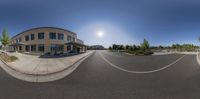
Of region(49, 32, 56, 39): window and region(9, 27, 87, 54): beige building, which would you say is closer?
region(9, 27, 87, 54): beige building

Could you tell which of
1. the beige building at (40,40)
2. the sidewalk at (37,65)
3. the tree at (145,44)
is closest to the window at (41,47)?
the beige building at (40,40)

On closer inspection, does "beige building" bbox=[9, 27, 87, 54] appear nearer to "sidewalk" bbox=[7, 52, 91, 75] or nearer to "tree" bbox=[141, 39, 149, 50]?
"sidewalk" bbox=[7, 52, 91, 75]

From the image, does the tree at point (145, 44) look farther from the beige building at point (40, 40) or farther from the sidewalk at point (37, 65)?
the sidewalk at point (37, 65)

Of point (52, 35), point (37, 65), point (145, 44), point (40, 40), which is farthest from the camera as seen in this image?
Answer: point (145, 44)

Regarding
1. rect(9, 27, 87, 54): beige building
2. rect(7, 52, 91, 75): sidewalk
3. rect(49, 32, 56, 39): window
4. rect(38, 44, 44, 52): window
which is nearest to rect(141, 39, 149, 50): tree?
rect(9, 27, 87, 54): beige building

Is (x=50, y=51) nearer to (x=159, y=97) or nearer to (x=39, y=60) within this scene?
(x=39, y=60)

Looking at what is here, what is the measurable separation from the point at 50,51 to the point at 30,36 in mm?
2346

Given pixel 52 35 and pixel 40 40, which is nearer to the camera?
pixel 40 40

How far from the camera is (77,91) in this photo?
499cm

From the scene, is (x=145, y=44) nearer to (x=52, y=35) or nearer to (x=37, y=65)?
(x=52, y=35)

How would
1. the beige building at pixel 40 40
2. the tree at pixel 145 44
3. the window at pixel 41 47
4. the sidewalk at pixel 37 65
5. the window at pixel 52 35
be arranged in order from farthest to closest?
the tree at pixel 145 44 → the window at pixel 52 35 → the window at pixel 41 47 → the beige building at pixel 40 40 → the sidewalk at pixel 37 65

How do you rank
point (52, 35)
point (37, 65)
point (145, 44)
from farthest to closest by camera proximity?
point (145, 44) → point (52, 35) → point (37, 65)

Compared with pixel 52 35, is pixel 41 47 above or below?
below

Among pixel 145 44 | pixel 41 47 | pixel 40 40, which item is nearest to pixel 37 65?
pixel 41 47
